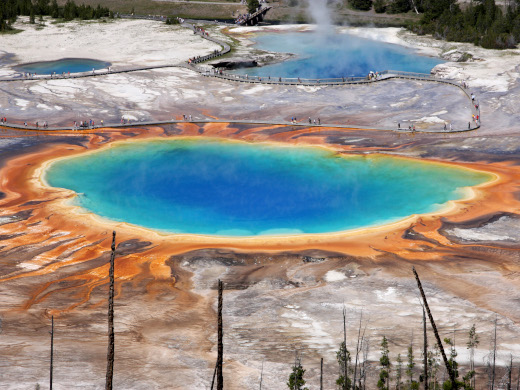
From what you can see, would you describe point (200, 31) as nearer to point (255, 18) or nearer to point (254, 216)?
point (255, 18)

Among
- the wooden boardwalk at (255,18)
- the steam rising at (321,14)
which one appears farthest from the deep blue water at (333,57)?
the wooden boardwalk at (255,18)

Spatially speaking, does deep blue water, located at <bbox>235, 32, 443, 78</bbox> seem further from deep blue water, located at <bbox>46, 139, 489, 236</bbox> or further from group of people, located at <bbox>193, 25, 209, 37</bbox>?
deep blue water, located at <bbox>46, 139, 489, 236</bbox>

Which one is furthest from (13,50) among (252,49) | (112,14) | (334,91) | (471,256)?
(471,256)

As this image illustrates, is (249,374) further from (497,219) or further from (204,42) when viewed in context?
(204,42)

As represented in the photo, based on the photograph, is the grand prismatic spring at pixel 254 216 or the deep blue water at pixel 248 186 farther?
the deep blue water at pixel 248 186

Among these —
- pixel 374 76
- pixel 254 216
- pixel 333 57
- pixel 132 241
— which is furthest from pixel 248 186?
pixel 333 57

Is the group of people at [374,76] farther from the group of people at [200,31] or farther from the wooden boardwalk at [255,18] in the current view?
the wooden boardwalk at [255,18]

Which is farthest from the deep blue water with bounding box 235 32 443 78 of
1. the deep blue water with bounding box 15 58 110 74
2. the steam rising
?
the deep blue water with bounding box 15 58 110 74

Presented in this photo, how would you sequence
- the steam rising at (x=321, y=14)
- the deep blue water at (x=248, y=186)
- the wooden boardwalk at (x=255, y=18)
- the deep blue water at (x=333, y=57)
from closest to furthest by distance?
1. the deep blue water at (x=248, y=186)
2. the deep blue water at (x=333, y=57)
3. the steam rising at (x=321, y=14)
4. the wooden boardwalk at (x=255, y=18)
